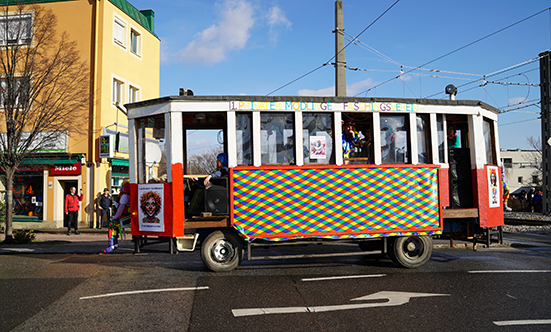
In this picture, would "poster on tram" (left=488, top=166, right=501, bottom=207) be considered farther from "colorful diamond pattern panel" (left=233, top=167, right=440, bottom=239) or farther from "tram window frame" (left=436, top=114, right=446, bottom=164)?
"colorful diamond pattern panel" (left=233, top=167, right=440, bottom=239)

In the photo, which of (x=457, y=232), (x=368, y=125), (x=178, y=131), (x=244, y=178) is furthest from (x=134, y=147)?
(x=457, y=232)

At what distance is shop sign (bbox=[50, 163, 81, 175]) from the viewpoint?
813 inches

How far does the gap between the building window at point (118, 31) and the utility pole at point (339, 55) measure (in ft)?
38.7

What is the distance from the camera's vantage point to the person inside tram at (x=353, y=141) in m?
8.32

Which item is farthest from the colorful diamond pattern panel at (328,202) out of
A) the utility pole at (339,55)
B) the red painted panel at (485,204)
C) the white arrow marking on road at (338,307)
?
the utility pole at (339,55)

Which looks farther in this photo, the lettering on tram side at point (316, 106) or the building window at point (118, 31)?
the building window at point (118, 31)

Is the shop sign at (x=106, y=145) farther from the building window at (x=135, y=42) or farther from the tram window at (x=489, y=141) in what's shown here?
the tram window at (x=489, y=141)

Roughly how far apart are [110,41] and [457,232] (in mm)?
18666

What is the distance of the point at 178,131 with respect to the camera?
7.91 metres

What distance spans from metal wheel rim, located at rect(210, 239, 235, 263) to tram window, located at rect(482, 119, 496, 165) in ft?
18.0

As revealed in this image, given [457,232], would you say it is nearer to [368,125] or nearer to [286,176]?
[368,125]

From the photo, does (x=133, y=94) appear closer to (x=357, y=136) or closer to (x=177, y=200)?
(x=177, y=200)

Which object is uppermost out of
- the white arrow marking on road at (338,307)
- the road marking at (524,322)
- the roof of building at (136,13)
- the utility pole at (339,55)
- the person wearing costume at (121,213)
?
the roof of building at (136,13)

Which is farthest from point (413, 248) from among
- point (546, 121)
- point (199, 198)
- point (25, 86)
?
point (546, 121)
